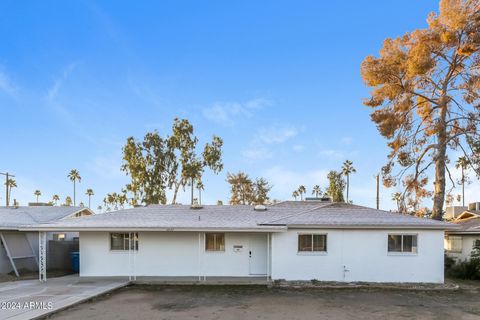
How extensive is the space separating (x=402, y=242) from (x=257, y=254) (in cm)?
609

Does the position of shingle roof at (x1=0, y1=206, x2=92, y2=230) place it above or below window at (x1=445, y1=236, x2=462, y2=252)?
above

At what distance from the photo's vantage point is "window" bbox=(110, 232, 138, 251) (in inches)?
632

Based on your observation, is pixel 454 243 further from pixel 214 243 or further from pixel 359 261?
pixel 214 243

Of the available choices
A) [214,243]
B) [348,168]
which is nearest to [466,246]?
[214,243]

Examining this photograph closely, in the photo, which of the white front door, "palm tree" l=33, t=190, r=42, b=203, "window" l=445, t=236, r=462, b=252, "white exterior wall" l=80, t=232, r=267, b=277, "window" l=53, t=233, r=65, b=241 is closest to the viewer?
"white exterior wall" l=80, t=232, r=267, b=277

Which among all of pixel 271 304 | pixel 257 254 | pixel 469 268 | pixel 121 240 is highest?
pixel 121 240

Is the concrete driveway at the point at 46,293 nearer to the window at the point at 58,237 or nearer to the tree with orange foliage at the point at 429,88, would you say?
the window at the point at 58,237

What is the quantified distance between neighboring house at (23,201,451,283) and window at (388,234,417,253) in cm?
4

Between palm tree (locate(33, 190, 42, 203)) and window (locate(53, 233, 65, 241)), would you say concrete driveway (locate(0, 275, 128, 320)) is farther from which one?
palm tree (locate(33, 190, 42, 203))

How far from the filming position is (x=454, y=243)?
20.0 m

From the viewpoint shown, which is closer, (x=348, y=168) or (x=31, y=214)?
(x=31, y=214)

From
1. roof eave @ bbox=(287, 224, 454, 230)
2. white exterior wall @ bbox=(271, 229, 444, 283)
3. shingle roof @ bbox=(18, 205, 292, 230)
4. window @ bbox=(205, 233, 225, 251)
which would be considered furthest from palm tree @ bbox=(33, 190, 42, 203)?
roof eave @ bbox=(287, 224, 454, 230)

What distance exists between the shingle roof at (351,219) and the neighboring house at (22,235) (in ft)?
39.2

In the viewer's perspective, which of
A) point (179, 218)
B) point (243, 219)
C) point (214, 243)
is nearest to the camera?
point (214, 243)
